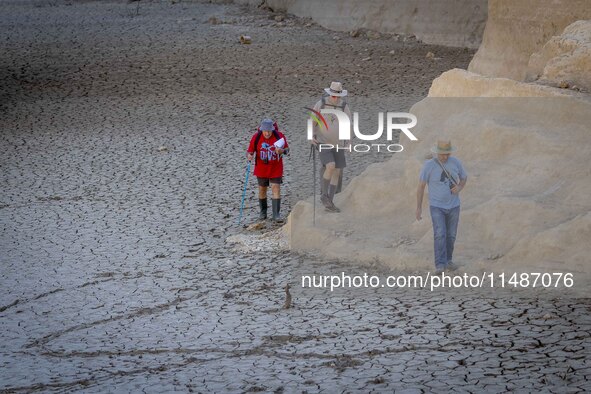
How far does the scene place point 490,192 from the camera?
467 inches

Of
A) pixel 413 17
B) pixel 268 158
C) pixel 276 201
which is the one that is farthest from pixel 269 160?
pixel 413 17

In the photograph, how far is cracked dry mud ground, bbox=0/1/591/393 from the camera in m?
8.98

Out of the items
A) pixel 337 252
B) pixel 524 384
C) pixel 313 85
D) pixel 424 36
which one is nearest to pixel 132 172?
pixel 337 252

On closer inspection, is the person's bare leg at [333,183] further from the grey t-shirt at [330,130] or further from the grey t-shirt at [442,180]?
the grey t-shirt at [442,180]

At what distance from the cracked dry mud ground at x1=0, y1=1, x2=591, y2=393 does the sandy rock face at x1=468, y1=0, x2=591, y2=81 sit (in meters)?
2.39

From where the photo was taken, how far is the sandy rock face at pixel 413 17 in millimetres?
28766

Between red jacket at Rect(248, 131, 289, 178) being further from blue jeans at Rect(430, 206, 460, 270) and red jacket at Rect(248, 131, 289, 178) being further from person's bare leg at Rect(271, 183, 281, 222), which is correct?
blue jeans at Rect(430, 206, 460, 270)

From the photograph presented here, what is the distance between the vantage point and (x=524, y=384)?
830 cm

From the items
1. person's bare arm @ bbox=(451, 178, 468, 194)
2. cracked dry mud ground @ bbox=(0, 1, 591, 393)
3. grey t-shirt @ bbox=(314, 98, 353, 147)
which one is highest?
grey t-shirt @ bbox=(314, 98, 353, 147)

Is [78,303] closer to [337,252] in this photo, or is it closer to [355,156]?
[337,252]

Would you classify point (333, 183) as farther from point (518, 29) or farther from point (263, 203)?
point (518, 29)

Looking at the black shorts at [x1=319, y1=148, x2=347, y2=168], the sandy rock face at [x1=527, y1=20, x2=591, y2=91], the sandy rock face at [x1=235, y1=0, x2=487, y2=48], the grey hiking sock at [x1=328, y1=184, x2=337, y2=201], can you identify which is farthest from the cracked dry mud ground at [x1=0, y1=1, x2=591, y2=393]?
the sandy rock face at [x1=235, y1=0, x2=487, y2=48]

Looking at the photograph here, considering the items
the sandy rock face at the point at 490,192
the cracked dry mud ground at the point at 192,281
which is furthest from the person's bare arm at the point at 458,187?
the cracked dry mud ground at the point at 192,281

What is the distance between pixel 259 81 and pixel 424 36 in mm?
7515
